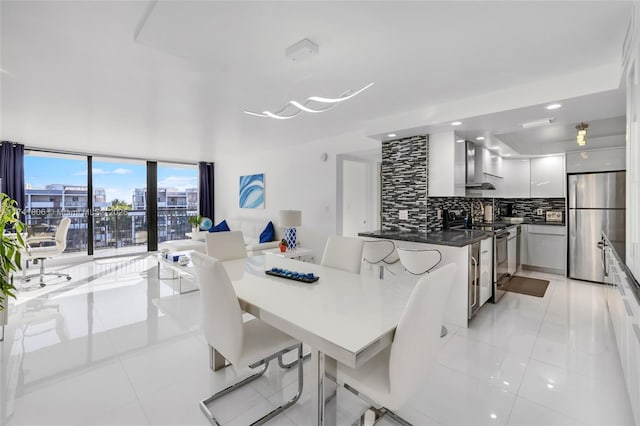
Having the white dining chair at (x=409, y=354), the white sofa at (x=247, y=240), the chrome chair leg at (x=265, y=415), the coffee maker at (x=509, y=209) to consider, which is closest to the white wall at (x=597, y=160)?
the coffee maker at (x=509, y=209)

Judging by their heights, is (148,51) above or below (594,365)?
above

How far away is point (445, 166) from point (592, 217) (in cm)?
279

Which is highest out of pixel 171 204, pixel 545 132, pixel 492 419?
pixel 545 132

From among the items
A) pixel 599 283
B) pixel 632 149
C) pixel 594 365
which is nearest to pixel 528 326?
pixel 594 365

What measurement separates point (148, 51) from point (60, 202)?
578cm

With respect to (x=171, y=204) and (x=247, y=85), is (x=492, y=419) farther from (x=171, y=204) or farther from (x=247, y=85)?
(x=171, y=204)

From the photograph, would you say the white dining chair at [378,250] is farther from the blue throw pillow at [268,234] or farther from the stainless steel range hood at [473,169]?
the blue throw pillow at [268,234]

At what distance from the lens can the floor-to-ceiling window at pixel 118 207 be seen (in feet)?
21.2

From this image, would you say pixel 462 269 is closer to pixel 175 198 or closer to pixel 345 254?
pixel 345 254

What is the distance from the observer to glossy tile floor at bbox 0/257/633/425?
175cm

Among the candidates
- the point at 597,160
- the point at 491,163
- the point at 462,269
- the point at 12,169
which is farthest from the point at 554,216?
the point at 12,169

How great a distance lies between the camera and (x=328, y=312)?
148 cm

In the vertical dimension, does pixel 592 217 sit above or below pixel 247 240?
above

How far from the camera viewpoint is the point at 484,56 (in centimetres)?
216
